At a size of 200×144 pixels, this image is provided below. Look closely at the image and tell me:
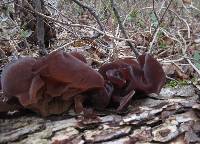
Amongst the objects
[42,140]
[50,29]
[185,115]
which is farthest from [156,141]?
[50,29]

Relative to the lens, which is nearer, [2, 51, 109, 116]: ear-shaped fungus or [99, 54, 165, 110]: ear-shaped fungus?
[2, 51, 109, 116]: ear-shaped fungus

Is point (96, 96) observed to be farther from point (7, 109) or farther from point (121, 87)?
point (7, 109)

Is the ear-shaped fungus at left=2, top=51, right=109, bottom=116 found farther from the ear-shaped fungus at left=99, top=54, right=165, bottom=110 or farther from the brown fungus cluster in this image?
the ear-shaped fungus at left=99, top=54, right=165, bottom=110

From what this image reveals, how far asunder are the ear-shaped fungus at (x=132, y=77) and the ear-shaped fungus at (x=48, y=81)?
14cm

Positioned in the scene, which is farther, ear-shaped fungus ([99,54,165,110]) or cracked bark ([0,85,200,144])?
ear-shaped fungus ([99,54,165,110])

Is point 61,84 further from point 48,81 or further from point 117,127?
point 117,127

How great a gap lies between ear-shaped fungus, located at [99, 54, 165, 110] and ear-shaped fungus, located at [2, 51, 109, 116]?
0.45ft

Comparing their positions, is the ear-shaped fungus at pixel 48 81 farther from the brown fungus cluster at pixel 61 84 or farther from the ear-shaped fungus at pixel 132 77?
the ear-shaped fungus at pixel 132 77

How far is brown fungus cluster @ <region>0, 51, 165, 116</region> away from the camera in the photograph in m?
1.72

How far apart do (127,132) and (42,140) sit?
384mm

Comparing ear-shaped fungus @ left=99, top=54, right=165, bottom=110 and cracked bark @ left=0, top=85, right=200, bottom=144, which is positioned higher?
ear-shaped fungus @ left=99, top=54, right=165, bottom=110

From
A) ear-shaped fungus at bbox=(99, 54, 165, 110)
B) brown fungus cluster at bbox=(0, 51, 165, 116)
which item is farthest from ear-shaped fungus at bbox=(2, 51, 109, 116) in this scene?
ear-shaped fungus at bbox=(99, 54, 165, 110)

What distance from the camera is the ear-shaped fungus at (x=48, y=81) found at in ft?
5.61

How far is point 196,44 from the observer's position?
16.5 feet
